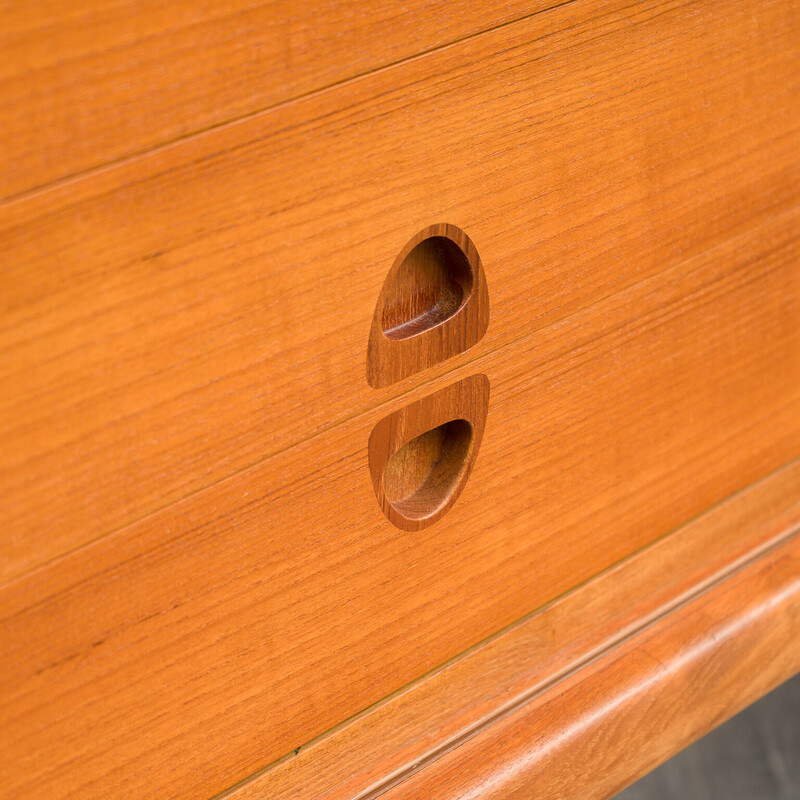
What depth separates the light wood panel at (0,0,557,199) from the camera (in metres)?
0.21

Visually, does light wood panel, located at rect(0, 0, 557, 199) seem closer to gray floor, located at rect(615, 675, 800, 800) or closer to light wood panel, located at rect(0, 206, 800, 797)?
light wood panel, located at rect(0, 206, 800, 797)

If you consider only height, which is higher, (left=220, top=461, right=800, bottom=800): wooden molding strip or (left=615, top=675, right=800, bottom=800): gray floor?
(left=615, top=675, right=800, bottom=800): gray floor

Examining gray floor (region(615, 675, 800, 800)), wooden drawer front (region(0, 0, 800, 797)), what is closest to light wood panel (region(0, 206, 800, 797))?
wooden drawer front (region(0, 0, 800, 797))

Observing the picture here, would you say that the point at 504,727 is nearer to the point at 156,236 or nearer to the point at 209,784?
the point at 209,784

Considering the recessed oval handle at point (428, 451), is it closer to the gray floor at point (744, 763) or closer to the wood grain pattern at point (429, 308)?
the wood grain pattern at point (429, 308)

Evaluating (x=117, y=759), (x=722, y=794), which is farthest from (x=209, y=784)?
(x=722, y=794)

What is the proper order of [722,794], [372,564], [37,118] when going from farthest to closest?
Result: 1. [722,794]
2. [372,564]
3. [37,118]

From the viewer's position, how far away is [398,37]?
10.1 inches

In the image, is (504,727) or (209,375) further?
(504,727)

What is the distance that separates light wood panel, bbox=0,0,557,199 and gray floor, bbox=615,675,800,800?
1.96ft

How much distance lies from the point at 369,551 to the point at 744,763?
1.67 ft

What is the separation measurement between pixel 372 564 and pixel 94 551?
0.30 feet

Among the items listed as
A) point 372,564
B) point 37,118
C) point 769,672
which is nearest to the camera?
point 37,118

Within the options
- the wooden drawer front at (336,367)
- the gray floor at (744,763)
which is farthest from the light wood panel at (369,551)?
the gray floor at (744,763)
